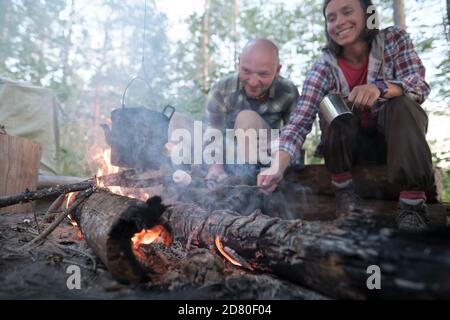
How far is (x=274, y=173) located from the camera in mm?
2311

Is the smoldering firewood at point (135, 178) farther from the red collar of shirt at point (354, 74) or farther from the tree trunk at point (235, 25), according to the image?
the tree trunk at point (235, 25)

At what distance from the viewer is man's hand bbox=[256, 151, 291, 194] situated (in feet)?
7.61

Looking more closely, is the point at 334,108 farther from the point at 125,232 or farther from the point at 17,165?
the point at 17,165

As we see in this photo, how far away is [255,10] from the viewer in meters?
9.62

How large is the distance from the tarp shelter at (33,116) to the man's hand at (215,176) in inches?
140

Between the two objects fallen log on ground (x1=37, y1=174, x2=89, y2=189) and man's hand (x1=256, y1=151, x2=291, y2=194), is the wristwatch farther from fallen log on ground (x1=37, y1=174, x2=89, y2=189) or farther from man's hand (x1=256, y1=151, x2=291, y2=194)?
fallen log on ground (x1=37, y1=174, x2=89, y2=189)

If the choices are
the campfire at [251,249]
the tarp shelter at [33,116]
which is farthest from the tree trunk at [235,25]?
the campfire at [251,249]

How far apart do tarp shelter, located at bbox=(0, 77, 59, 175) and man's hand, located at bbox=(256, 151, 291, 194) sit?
4.58 metres

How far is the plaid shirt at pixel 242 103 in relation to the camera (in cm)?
381

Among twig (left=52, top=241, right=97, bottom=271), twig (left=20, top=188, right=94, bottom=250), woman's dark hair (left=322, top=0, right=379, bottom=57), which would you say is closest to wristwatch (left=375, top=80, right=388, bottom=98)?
woman's dark hair (left=322, top=0, right=379, bottom=57)

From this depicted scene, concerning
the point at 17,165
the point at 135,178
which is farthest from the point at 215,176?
the point at 17,165

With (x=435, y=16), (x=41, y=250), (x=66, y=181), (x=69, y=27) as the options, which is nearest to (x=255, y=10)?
(x=435, y=16)
